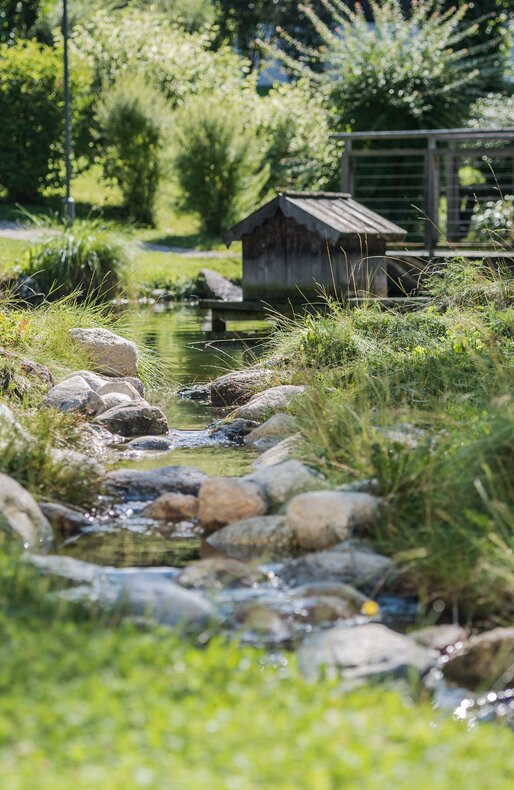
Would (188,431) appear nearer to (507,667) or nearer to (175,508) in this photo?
(175,508)

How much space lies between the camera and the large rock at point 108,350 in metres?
9.76

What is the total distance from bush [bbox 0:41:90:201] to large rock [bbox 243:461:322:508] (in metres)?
18.8

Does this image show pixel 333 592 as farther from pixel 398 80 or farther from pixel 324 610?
pixel 398 80

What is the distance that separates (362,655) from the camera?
4.00 meters

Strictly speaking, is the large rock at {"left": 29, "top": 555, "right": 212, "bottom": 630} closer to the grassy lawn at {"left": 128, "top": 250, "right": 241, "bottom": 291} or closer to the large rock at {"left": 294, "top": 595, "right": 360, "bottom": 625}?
the large rock at {"left": 294, "top": 595, "right": 360, "bottom": 625}

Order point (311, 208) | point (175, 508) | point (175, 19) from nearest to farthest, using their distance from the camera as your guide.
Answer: point (175, 508) < point (311, 208) < point (175, 19)

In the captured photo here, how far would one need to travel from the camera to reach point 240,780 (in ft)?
9.20

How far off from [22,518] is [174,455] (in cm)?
235

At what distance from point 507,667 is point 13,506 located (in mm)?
2280

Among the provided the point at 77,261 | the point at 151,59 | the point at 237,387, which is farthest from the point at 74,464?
the point at 151,59

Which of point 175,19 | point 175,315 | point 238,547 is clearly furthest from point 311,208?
point 175,19

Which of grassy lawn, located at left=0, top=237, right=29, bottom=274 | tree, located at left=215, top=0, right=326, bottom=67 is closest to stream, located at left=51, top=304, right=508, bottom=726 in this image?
grassy lawn, located at left=0, top=237, right=29, bottom=274

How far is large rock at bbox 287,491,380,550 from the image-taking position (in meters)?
5.34

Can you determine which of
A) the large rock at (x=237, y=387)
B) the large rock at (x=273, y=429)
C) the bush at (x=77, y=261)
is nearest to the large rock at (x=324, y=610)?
the large rock at (x=273, y=429)
